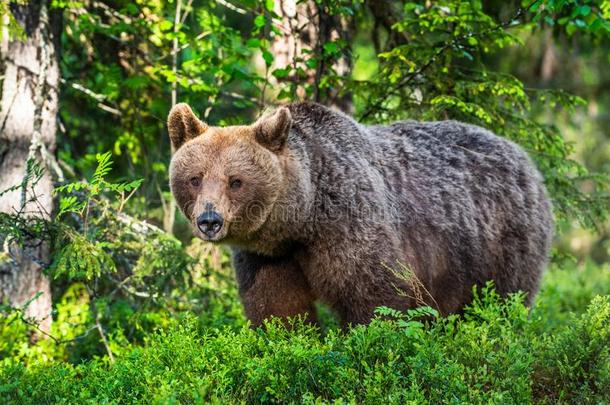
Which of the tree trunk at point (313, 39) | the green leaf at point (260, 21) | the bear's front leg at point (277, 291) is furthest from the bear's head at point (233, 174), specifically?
the tree trunk at point (313, 39)

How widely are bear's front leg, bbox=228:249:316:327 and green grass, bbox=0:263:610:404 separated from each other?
56cm

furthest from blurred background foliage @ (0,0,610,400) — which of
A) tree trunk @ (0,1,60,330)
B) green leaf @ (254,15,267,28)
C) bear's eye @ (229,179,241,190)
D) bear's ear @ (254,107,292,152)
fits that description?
bear's ear @ (254,107,292,152)

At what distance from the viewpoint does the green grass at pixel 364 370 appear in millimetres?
4785

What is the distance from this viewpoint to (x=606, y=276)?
12852mm

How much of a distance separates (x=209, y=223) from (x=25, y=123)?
3040 mm

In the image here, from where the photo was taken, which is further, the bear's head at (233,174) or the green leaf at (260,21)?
the green leaf at (260,21)

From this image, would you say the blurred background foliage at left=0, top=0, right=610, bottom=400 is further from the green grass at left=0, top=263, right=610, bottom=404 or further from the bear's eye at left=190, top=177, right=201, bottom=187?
the green grass at left=0, top=263, right=610, bottom=404

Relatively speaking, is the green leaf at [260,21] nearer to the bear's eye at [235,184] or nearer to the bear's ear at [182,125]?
the bear's ear at [182,125]

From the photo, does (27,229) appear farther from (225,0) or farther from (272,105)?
(225,0)

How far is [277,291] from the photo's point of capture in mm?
6371

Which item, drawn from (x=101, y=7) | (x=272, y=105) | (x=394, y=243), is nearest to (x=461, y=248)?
(x=394, y=243)

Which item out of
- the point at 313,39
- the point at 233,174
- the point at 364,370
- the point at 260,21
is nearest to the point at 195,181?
the point at 233,174

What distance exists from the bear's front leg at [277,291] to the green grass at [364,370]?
555 millimetres

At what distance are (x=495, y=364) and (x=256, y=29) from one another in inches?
180
